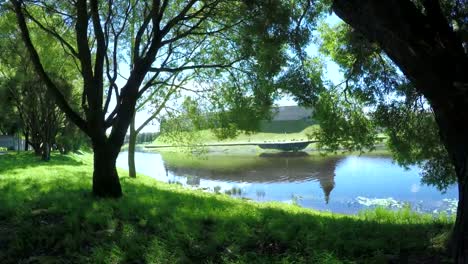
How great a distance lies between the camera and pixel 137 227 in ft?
26.0

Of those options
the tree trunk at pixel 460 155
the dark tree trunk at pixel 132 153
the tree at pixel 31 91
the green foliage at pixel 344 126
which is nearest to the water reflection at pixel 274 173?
the dark tree trunk at pixel 132 153

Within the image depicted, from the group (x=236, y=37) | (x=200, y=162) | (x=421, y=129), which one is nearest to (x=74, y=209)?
(x=236, y=37)

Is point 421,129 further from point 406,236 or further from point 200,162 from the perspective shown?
point 200,162

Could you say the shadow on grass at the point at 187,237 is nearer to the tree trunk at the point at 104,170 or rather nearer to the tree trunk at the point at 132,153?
the tree trunk at the point at 104,170

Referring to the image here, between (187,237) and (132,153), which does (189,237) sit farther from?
(132,153)

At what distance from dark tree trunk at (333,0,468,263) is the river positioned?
11.6m

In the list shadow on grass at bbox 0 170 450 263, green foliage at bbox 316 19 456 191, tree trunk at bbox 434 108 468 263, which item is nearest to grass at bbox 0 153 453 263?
shadow on grass at bbox 0 170 450 263

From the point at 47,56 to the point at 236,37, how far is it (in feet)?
36.1

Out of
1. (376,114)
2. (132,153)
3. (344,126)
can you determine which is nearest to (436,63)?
(376,114)

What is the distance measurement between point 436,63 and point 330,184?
30966 mm

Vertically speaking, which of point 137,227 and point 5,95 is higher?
point 5,95

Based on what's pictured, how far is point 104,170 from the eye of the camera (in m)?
11.0

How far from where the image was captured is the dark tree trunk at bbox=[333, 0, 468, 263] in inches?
214

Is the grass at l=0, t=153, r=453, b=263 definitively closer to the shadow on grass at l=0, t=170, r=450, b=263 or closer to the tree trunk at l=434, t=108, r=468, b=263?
the shadow on grass at l=0, t=170, r=450, b=263
